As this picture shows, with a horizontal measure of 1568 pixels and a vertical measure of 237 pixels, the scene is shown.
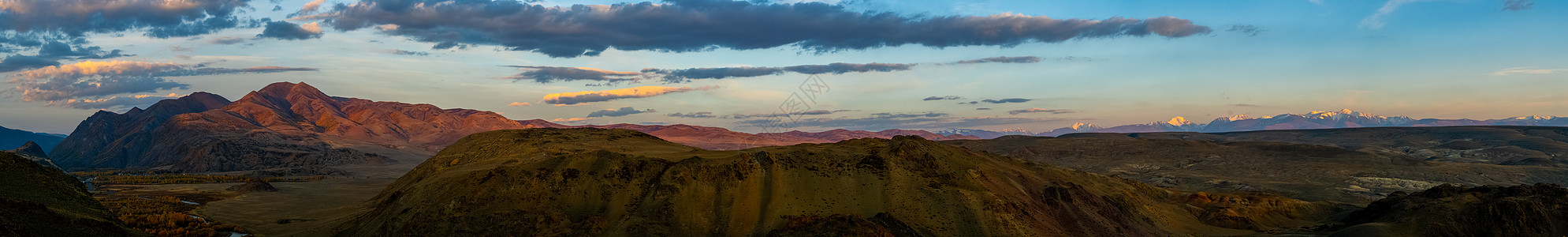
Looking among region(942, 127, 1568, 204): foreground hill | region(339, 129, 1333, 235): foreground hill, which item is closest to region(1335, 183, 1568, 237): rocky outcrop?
region(339, 129, 1333, 235): foreground hill

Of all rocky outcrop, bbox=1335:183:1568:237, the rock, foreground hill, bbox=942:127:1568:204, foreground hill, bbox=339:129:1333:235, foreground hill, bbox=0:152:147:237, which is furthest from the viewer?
foreground hill, bbox=942:127:1568:204

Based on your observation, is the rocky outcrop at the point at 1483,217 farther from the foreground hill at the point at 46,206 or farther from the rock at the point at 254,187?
the rock at the point at 254,187

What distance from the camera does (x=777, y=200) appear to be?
58.9 metres

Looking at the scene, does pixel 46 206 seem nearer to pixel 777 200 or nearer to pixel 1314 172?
pixel 777 200

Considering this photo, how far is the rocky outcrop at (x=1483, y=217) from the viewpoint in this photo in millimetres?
56312

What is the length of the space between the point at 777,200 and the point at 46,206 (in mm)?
48189

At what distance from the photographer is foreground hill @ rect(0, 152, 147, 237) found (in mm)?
40781

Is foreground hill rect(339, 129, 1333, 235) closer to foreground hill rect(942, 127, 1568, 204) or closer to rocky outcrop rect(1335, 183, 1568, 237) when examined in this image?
rocky outcrop rect(1335, 183, 1568, 237)

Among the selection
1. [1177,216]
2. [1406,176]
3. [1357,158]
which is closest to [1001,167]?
[1177,216]

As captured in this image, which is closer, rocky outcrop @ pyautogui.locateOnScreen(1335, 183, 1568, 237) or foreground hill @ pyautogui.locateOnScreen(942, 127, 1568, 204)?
rocky outcrop @ pyautogui.locateOnScreen(1335, 183, 1568, 237)

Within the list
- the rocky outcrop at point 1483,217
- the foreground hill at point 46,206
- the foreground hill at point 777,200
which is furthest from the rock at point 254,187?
the rocky outcrop at point 1483,217

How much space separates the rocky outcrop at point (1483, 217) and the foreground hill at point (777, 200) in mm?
13727

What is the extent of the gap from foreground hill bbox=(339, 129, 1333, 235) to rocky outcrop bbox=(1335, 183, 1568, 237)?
45.0 feet

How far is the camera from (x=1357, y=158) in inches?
6722
